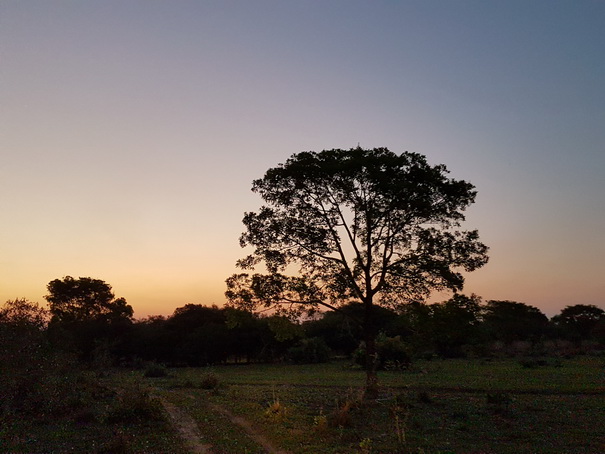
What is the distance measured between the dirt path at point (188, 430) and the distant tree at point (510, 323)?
71184mm

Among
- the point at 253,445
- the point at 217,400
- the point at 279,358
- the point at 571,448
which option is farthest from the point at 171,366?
the point at 571,448

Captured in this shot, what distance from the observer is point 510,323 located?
311 feet

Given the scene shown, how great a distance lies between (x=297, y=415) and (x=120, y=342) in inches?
2269

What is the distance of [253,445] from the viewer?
1414 cm

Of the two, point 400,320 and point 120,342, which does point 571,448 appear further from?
point 120,342

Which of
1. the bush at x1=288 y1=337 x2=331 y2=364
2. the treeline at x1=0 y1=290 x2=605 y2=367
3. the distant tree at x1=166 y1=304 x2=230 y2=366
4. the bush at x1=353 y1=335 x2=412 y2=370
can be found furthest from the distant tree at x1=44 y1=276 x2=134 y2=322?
the bush at x1=353 y1=335 x2=412 y2=370

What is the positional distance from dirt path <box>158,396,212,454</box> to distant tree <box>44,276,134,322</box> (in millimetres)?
77668

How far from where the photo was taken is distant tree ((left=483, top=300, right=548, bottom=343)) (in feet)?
286

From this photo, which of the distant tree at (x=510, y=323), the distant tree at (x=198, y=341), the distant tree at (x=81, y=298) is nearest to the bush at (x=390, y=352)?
the distant tree at (x=198, y=341)

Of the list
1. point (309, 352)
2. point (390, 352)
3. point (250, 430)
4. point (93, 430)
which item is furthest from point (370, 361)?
point (309, 352)

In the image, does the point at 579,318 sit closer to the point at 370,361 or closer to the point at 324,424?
the point at 370,361

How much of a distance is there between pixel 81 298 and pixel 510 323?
9122 cm

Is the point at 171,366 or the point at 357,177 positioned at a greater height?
the point at 357,177

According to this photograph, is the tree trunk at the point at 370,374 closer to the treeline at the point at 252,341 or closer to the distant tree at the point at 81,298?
the treeline at the point at 252,341
